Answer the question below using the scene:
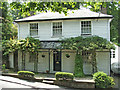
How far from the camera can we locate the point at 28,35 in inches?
521

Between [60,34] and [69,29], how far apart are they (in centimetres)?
110

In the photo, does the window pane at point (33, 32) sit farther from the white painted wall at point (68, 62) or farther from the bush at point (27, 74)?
the bush at point (27, 74)

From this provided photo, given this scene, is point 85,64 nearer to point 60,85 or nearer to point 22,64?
point 60,85

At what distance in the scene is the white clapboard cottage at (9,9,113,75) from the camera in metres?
11.4

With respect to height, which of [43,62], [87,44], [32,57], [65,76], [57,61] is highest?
[87,44]

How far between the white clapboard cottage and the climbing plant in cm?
89

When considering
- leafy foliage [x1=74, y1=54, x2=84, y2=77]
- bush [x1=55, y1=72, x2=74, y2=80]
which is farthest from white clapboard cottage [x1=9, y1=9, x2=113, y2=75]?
bush [x1=55, y1=72, x2=74, y2=80]

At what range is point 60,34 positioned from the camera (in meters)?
12.6

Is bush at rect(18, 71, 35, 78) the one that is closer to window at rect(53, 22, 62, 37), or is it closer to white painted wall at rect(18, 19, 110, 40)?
white painted wall at rect(18, 19, 110, 40)

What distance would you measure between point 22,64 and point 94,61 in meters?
7.24

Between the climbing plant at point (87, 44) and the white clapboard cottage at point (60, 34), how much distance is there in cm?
89

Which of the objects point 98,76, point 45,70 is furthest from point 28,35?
point 98,76

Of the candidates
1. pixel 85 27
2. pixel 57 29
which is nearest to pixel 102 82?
pixel 85 27

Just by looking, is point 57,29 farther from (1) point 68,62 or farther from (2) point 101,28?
(2) point 101,28
